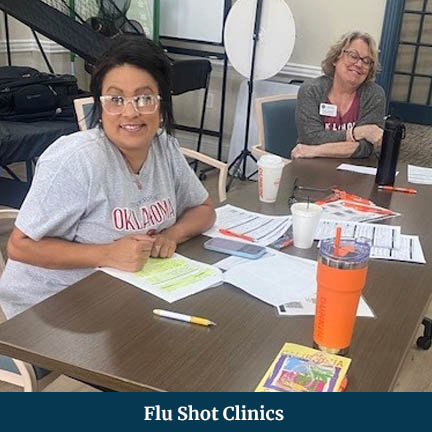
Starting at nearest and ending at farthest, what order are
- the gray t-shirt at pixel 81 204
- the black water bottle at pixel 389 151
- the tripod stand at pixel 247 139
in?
the gray t-shirt at pixel 81 204 → the black water bottle at pixel 389 151 → the tripod stand at pixel 247 139

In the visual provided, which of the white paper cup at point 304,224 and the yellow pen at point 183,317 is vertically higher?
the white paper cup at point 304,224

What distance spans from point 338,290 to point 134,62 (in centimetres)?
79

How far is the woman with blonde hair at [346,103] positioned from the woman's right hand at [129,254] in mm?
1397

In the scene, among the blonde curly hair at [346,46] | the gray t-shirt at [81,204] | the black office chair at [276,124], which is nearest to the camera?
the gray t-shirt at [81,204]

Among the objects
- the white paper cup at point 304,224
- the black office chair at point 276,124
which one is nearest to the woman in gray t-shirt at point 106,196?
the white paper cup at point 304,224

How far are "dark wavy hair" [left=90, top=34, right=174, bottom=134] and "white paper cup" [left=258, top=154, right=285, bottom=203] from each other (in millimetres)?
450

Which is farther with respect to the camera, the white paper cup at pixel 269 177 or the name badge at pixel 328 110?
the name badge at pixel 328 110

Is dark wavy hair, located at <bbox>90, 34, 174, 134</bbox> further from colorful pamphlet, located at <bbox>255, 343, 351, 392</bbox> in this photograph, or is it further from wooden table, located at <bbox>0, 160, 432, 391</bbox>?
colorful pamphlet, located at <bbox>255, 343, 351, 392</bbox>

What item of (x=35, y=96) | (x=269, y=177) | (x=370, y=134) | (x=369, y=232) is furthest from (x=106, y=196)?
(x=35, y=96)

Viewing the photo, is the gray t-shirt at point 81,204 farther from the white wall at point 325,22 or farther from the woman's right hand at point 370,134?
the white wall at point 325,22

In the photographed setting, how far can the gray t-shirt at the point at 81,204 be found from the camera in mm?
1381

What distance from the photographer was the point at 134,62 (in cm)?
147

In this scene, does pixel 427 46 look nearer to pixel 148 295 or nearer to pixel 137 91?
pixel 137 91
